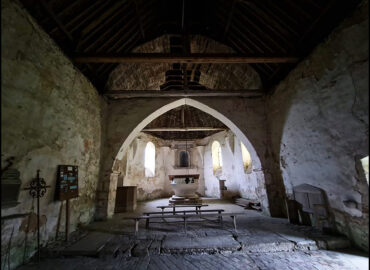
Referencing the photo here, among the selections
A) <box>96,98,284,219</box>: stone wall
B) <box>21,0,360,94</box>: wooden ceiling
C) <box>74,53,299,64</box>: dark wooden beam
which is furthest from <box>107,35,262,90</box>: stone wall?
<box>74,53,299,64</box>: dark wooden beam

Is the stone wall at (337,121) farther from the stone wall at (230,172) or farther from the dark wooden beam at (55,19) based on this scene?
the dark wooden beam at (55,19)

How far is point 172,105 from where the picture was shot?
18.2 feet

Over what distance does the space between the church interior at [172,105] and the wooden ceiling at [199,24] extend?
0.10 ft

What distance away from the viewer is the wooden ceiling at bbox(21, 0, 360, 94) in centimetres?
295

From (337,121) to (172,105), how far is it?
4205 mm

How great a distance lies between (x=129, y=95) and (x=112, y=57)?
1640 millimetres

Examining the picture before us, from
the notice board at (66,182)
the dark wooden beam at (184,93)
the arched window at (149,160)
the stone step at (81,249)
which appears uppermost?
the dark wooden beam at (184,93)

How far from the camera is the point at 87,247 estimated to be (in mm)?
2752

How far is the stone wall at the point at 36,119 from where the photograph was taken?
221 centimetres

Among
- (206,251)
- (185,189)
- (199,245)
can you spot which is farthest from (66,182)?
(185,189)

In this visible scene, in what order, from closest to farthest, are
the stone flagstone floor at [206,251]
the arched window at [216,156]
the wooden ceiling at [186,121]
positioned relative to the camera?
the stone flagstone floor at [206,251]
the wooden ceiling at [186,121]
the arched window at [216,156]

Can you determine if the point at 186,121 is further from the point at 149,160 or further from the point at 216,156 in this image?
the point at 149,160

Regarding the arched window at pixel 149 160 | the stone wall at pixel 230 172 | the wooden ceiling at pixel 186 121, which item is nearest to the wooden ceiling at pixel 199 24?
the wooden ceiling at pixel 186 121

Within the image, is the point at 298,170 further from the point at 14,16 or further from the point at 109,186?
the point at 14,16
